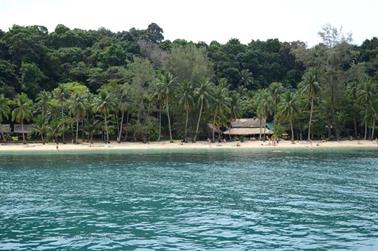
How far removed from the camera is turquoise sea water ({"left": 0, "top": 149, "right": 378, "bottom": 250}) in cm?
1881

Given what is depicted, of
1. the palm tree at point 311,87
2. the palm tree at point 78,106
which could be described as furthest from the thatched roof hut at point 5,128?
the palm tree at point 311,87

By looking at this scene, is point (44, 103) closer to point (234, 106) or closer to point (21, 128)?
point (21, 128)

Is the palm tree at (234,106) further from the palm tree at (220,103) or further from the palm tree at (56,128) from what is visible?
the palm tree at (56,128)

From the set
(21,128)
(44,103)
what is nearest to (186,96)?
(44,103)

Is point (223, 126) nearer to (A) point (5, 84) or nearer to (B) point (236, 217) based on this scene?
(A) point (5, 84)

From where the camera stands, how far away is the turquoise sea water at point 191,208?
1881cm

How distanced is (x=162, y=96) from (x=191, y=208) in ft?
190

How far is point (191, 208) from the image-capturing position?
2616cm

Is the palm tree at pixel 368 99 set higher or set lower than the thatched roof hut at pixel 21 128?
higher

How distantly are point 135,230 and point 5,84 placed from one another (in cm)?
8127

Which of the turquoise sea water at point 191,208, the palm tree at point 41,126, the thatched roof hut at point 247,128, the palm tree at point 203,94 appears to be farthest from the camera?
the thatched roof hut at point 247,128

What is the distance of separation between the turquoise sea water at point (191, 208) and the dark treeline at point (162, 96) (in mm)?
37254

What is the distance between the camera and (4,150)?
75.1m

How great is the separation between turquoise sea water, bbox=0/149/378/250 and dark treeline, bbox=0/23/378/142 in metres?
37.3
